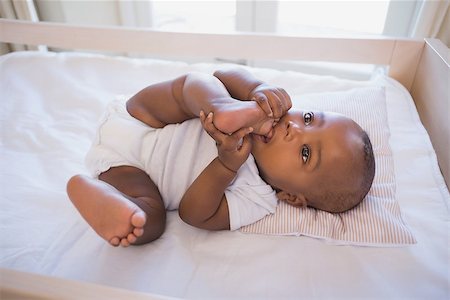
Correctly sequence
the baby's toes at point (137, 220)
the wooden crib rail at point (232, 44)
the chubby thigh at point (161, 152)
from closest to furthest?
the baby's toes at point (137, 220)
the chubby thigh at point (161, 152)
the wooden crib rail at point (232, 44)

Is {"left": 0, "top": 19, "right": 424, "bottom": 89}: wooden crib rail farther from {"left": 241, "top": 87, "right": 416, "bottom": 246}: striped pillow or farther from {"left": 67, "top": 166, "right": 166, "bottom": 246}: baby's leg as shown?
{"left": 67, "top": 166, "right": 166, "bottom": 246}: baby's leg

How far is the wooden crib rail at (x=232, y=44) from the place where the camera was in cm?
111

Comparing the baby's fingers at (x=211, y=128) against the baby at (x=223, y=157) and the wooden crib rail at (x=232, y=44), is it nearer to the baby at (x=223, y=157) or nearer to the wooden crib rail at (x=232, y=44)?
the baby at (x=223, y=157)

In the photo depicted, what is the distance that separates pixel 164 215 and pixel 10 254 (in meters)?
0.31

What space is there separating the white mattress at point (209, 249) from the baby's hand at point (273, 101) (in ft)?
0.87

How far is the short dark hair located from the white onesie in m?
0.12

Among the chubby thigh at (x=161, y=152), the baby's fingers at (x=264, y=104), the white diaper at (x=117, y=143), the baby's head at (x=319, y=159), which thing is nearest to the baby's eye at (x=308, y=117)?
the baby's head at (x=319, y=159)

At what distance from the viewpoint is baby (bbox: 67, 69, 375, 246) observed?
693 millimetres

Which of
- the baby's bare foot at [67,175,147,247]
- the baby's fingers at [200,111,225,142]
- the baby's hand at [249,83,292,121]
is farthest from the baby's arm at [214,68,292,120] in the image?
the baby's bare foot at [67,175,147,247]

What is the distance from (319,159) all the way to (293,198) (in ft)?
0.38

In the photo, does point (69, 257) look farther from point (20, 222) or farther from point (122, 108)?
point (122, 108)

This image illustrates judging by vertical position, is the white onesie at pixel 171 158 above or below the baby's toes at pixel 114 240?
below

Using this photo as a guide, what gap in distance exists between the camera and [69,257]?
685mm

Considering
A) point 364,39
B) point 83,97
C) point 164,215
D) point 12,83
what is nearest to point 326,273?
point 164,215
